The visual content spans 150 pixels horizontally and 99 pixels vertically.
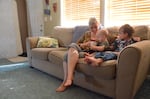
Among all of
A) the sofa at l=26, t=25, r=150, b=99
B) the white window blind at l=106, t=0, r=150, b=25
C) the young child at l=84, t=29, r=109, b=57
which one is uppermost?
the white window blind at l=106, t=0, r=150, b=25

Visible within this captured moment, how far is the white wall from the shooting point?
4.44 m

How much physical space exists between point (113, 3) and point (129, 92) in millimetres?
1782

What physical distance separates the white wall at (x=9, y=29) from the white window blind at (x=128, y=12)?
259cm

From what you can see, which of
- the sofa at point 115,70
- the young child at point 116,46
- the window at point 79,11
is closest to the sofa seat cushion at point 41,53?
the sofa at point 115,70

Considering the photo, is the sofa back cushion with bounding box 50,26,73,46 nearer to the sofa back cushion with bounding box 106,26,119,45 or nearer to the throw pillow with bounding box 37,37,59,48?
the throw pillow with bounding box 37,37,59,48

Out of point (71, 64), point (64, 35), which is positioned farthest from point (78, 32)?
point (71, 64)

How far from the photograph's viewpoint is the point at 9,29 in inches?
179

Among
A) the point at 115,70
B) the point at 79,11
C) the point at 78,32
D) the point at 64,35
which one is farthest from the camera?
the point at 79,11

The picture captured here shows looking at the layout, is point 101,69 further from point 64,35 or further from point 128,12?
point 64,35

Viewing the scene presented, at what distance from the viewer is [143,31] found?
7.71 feet

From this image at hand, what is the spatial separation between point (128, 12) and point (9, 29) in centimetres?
302

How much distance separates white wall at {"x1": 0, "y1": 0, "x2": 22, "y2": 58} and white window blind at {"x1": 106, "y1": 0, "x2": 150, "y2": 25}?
8.51 ft

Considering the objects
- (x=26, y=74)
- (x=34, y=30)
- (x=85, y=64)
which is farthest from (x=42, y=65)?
(x=34, y=30)

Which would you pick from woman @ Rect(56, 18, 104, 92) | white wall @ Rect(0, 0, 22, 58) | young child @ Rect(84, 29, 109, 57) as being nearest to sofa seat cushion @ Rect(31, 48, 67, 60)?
woman @ Rect(56, 18, 104, 92)
